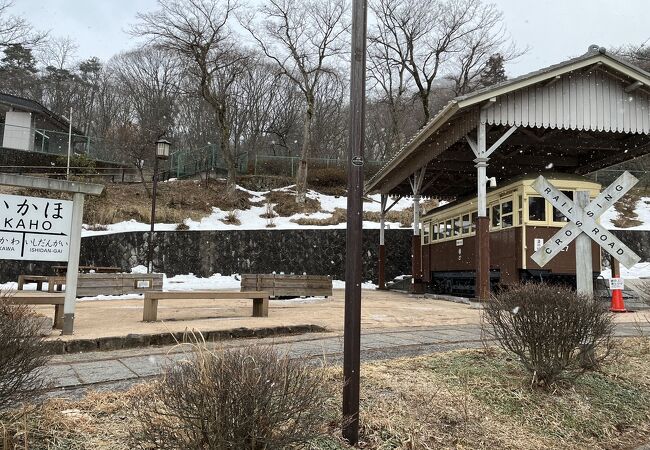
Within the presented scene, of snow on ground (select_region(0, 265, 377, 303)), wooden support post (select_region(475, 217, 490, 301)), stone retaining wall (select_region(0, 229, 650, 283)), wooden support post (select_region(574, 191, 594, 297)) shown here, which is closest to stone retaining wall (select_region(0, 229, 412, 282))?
stone retaining wall (select_region(0, 229, 650, 283))

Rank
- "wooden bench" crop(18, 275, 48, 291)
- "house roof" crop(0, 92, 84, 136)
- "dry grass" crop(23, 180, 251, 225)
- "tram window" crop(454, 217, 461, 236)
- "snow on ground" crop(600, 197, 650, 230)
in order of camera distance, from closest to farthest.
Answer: "wooden bench" crop(18, 275, 48, 291) < "tram window" crop(454, 217, 461, 236) < "dry grass" crop(23, 180, 251, 225) < "snow on ground" crop(600, 197, 650, 230) < "house roof" crop(0, 92, 84, 136)

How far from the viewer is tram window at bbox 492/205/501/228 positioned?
1287cm

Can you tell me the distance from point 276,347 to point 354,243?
3.50 feet

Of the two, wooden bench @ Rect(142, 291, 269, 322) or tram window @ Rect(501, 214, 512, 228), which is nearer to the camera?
wooden bench @ Rect(142, 291, 269, 322)

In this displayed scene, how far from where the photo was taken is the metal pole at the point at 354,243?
2.92m

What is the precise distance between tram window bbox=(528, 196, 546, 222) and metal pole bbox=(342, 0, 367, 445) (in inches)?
378

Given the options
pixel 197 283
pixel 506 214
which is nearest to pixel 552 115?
pixel 506 214

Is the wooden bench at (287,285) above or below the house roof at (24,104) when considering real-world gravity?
below

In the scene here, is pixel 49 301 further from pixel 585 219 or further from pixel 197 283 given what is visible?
pixel 197 283

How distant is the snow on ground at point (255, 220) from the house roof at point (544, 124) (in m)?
7.86

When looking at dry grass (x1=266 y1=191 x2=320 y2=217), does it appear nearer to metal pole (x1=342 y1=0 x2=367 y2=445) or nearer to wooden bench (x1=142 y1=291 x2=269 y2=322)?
wooden bench (x1=142 y1=291 x2=269 y2=322)

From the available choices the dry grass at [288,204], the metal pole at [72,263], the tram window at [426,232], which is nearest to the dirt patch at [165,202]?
the dry grass at [288,204]

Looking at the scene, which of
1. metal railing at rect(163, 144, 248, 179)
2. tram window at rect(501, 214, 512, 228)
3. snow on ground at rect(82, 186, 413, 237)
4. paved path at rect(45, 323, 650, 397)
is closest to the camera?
paved path at rect(45, 323, 650, 397)

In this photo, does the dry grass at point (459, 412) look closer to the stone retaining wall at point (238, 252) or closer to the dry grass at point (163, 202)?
the stone retaining wall at point (238, 252)
